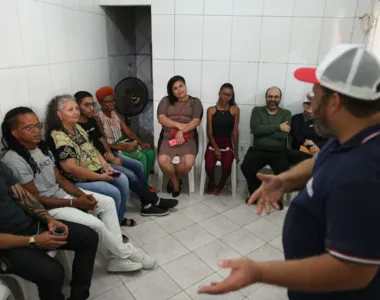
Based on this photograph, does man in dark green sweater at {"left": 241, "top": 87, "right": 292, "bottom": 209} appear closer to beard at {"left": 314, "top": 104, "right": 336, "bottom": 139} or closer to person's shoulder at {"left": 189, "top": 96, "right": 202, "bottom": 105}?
person's shoulder at {"left": 189, "top": 96, "right": 202, "bottom": 105}

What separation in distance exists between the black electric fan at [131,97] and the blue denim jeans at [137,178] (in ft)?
2.33

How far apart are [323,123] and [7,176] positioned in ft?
5.35

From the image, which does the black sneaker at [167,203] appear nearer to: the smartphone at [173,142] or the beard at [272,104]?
the smartphone at [173,142]

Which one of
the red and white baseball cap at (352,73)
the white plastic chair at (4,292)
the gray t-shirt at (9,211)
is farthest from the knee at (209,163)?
the red and white baseball cap at (352,73)

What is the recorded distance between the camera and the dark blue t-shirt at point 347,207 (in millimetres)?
671

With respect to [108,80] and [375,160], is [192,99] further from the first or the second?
[375,160]

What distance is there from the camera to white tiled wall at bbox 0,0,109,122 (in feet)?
6.33

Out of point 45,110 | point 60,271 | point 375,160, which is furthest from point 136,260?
point 375,160

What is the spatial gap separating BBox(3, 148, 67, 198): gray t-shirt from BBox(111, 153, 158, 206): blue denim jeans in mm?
700

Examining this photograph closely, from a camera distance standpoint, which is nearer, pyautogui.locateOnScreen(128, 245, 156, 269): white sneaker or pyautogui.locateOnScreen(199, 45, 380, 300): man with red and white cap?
pyautogui.locateOnScreen(199, 45, 380, 300): man with red and white cap

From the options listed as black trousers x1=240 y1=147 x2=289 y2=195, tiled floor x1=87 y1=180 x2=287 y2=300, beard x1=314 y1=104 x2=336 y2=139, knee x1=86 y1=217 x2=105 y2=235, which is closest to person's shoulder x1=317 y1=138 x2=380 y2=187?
beard x1=314 y1=104 x2=336 y2=139

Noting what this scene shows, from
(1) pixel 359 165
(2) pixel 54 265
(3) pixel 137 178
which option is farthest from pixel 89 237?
(1) pixel 359 165

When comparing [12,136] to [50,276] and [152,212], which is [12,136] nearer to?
[50,276]

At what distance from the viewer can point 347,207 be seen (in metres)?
0.68
